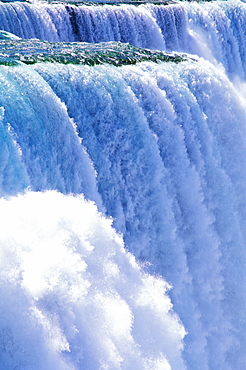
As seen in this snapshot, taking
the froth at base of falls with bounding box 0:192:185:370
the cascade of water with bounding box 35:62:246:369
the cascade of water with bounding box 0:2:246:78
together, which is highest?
the cascade of water with bounding box 0:2:246:78

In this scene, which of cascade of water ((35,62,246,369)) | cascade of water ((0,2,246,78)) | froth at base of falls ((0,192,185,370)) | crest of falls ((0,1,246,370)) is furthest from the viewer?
cascade of water ((0,2,246,78))

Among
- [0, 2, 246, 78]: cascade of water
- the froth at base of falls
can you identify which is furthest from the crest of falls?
[0, 2, 246, 78]: cascade of water

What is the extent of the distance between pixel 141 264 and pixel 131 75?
2761 mm

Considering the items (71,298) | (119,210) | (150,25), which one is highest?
(150,25)

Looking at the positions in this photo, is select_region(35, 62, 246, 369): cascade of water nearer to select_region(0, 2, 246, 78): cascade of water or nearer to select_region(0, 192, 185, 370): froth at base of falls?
select_region(0, 192, 185, 370): froth at base of falls

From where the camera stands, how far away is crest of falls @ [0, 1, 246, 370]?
4965mm

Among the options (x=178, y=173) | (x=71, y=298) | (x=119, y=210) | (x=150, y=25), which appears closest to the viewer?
(x=71, y=298)

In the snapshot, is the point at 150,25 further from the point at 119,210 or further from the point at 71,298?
the point at 71,298

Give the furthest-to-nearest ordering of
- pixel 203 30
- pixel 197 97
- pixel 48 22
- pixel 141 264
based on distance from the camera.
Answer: pixel 203 30
pixel 48 22
pixel 197 97
pixel 141 264

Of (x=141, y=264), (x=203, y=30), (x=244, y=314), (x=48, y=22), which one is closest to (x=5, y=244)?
(x=141, y=264)

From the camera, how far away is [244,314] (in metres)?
8.44

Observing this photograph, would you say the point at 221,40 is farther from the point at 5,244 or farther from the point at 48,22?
the point at 5,244

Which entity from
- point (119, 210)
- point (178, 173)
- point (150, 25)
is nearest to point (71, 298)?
point (119, 210)

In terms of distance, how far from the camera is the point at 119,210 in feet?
24.1
